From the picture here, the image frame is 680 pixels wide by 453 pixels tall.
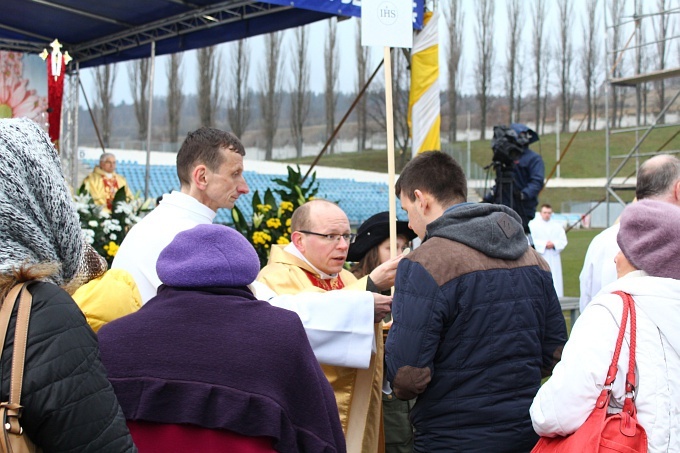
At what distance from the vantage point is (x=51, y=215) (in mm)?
1498

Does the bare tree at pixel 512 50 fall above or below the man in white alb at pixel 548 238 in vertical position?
above

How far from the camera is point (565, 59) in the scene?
2079 inches

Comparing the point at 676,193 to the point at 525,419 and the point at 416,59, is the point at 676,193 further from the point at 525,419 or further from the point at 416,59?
the point at 416,59

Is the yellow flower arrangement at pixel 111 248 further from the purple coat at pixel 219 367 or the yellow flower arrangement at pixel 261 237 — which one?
the purple coat at pixel 219 367

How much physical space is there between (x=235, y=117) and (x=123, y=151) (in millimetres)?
11585

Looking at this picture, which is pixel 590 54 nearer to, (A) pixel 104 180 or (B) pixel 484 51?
(B) pixel 484 51

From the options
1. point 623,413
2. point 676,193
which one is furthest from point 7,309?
point 676,193

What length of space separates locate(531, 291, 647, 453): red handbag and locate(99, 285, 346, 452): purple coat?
73 cm

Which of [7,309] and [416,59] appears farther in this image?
[416,59]

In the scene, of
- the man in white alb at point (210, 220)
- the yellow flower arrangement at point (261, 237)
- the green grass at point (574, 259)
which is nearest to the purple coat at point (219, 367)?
the man in white alb at point (210, 220)

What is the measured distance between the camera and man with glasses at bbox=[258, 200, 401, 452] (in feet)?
10.1

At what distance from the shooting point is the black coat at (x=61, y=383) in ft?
4.33

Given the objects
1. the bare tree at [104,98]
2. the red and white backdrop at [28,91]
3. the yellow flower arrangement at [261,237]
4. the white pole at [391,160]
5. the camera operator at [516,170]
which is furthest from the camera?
the bare tree at [104,98]

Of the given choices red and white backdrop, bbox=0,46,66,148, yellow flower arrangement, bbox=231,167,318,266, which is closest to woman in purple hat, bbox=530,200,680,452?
yellow flower arrangement, bbox=231,167,318,266
